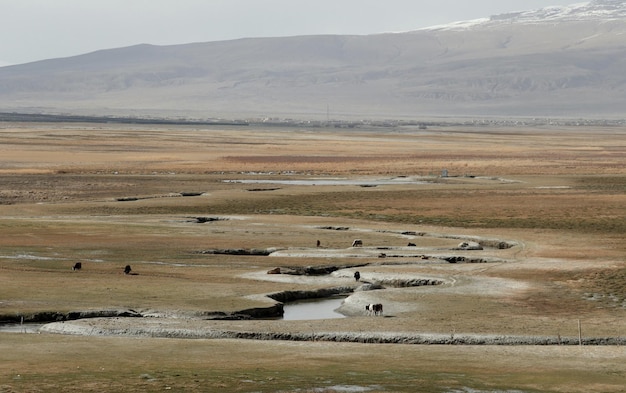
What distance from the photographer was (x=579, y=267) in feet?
132

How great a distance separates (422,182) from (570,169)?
17956mm

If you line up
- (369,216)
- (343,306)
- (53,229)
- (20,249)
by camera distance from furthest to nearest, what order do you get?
1. (369,216)
2. (53,229)
3. (20,249)
4. (343,306)

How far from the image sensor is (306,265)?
40.6 m

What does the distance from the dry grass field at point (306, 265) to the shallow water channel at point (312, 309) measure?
22.6 inches

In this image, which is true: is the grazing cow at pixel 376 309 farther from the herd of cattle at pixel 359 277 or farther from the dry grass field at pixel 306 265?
the dry grass field at pixel 306 265

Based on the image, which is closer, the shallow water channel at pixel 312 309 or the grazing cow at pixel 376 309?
the grazing cow at pixel 376 309

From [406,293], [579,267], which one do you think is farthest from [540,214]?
[406,293]

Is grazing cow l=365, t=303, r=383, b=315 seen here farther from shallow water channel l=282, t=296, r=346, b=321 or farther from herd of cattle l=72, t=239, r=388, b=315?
shallow water channel l=282, t=296, r=346, b=321

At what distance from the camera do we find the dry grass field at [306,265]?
77.3 ft

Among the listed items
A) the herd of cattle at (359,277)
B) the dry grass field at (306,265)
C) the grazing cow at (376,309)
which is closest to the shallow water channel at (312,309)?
the dry grass field at (306,265)

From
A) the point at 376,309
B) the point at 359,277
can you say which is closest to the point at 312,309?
the point at 376,309

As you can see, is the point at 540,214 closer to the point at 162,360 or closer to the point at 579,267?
the point at 579,267

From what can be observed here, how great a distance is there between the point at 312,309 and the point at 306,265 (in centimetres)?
735

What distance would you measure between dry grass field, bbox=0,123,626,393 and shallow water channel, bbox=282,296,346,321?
574 millimetres
